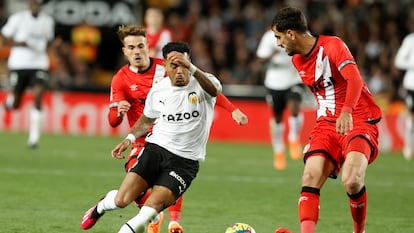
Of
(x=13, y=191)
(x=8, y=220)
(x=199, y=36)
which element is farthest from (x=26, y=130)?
(x=8, y=220)

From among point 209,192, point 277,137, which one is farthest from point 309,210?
point 277,137

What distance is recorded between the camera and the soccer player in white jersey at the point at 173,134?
25.4ft

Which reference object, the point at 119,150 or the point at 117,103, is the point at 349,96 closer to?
the point at 119,150

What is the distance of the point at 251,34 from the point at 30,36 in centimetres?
791

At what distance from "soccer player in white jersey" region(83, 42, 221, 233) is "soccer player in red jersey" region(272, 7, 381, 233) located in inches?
32.0

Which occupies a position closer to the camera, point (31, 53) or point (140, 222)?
point (140, 222)

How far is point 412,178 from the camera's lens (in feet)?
48.0

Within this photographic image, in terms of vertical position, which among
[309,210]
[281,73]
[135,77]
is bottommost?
[309,210]

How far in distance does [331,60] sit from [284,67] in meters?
7.66

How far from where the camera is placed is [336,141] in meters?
8.03

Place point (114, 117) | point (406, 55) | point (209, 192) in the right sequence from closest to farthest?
point (114, 117) < point (209, 192) < point (406, 55)

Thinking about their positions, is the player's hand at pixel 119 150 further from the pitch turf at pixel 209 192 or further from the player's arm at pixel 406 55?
the player's arm at pixel 406 55

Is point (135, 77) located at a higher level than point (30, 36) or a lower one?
higher

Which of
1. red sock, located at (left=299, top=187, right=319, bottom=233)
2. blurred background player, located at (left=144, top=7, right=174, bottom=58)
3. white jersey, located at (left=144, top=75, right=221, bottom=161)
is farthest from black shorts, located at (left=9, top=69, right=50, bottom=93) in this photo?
red sock, located at (left=299, top=187, right=319, bottom=233)
